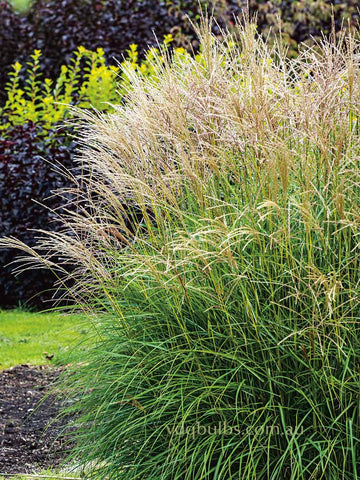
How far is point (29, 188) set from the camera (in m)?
7.27

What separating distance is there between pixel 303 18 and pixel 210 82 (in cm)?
768

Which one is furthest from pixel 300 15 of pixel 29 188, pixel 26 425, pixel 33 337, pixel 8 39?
pixel 26 425

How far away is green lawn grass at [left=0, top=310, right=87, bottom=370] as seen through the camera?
592cm

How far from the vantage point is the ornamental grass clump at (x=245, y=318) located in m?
2.70

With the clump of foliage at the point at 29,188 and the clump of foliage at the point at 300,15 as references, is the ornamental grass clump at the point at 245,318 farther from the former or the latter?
the clump of foliage at the point at 300,15

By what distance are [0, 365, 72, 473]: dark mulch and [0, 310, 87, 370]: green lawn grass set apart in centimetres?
21

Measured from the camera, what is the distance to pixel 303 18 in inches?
404

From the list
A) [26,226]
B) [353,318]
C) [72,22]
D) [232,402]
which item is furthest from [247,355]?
[72,22]

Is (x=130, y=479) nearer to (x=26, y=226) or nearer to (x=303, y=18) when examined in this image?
(x=26, y=226)

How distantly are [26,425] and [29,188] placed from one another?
3302mm

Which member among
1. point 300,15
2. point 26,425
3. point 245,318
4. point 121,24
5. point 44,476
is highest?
point 121,24

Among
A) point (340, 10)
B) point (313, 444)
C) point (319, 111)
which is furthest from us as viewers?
point (340, 10)

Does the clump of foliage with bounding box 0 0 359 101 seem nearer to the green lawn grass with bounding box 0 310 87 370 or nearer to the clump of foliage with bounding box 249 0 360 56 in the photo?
the clump of foliage with bounding box 249 0 360 56

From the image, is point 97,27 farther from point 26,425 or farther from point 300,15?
point 26,425
